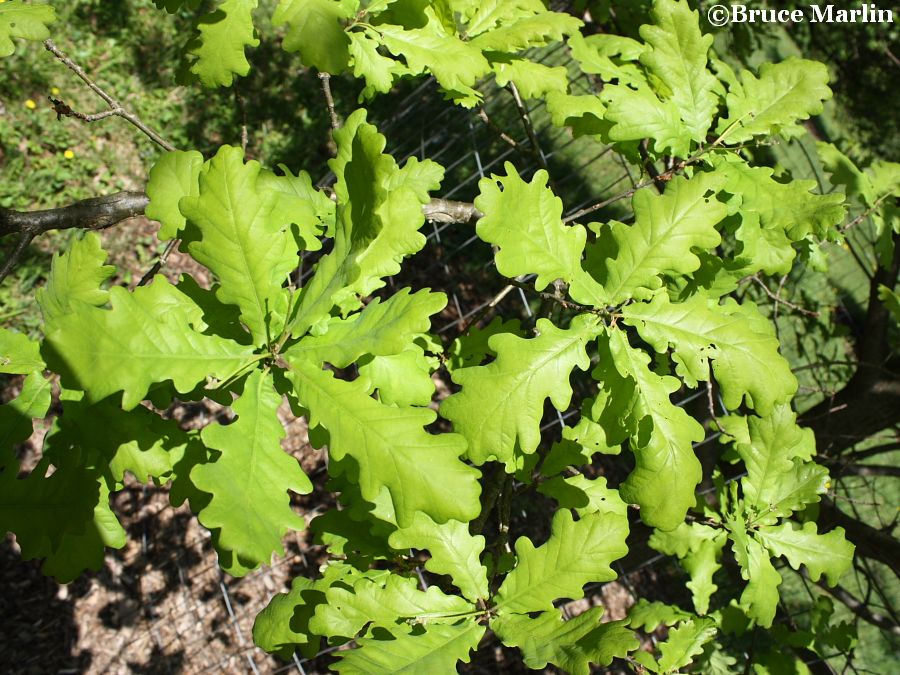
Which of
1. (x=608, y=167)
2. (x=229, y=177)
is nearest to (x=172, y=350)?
(x=229, y=177)

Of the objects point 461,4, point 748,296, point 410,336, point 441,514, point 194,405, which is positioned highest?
point 461,4

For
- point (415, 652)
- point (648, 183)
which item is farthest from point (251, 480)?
point (648, 183)

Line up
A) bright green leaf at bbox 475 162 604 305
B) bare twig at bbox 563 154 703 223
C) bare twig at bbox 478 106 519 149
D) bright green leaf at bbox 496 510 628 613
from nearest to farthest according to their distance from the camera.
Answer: bright green leaf at bbox 475 162 604 305, bright green leaf at bbox 496 510 628 613, bare twig at bbox 563 154 703 223, bare twig at bbox 478 106 519 149

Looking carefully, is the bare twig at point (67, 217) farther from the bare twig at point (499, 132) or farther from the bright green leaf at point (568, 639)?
the bright green leaf at point (568, 639)

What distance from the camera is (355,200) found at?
52.3 inches

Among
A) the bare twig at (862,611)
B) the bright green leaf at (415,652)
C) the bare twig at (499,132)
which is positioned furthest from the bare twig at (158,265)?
the bare twig at (862,611)

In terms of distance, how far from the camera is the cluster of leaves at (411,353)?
1221 mm

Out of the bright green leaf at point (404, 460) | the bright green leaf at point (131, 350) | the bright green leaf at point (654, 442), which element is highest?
the bright green leaf at point (131, 350)

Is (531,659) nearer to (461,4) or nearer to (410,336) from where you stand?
(410,336)

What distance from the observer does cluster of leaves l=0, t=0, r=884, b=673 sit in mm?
1221

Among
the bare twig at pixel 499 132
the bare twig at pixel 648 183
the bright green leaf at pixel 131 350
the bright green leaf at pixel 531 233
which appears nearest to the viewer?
the bright green leaf at pixel 131 350

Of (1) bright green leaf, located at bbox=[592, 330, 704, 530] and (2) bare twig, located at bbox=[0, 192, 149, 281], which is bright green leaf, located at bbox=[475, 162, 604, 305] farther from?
(2) bare twig, located at bbox=[0, 192, 149, 281]

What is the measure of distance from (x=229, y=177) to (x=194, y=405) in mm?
3297

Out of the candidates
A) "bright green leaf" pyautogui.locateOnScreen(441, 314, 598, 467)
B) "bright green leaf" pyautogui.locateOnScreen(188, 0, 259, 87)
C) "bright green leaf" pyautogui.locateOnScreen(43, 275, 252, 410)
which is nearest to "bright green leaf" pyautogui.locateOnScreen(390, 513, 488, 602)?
"bright green leaf" pyautogui.locateOnScreen(441, 314, 598, 467)
